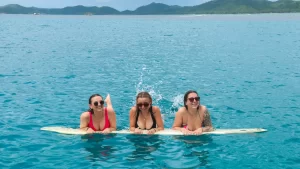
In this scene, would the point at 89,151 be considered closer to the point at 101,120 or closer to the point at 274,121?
the point at 101,120

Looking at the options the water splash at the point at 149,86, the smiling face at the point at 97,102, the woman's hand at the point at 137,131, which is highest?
the smiling face at the point at 97,102

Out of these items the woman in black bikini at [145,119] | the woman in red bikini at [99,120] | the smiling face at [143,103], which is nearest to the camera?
the smiling face at [143,103]

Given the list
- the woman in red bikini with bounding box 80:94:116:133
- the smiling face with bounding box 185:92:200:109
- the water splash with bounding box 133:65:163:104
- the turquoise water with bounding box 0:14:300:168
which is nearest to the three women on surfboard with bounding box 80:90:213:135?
the woman in red bikini with bounding box 80:94:116:133

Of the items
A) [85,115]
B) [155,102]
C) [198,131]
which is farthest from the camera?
[155,102]

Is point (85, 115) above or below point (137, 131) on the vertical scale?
above

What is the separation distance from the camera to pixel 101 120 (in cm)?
1163

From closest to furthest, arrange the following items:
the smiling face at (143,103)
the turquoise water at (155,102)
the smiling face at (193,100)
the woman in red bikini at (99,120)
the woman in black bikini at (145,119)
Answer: the turquoise water at (155,102) < the smiling face at (193,100) < the smiling face at (143,103) < the woman in black bikini at (145,119) < the woman in red bikini at (99,120)

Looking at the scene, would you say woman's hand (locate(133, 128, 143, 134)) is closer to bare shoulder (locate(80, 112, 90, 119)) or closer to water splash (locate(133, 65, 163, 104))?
bare shoulder (locate(80, 112, 90, 119))

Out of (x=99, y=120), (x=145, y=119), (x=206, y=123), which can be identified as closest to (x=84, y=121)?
(x=99, y=120)

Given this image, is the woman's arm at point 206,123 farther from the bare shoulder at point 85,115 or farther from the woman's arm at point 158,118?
the bare shoulder at point 85,115

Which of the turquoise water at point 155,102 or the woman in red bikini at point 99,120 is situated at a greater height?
the woman in red bikini at point 99,120

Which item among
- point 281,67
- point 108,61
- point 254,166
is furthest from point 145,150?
point 108,61

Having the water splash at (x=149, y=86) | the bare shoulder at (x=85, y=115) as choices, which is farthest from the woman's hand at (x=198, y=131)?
the water splash at (x=149, y=86)

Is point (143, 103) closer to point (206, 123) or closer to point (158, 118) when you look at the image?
point (158, 118)
